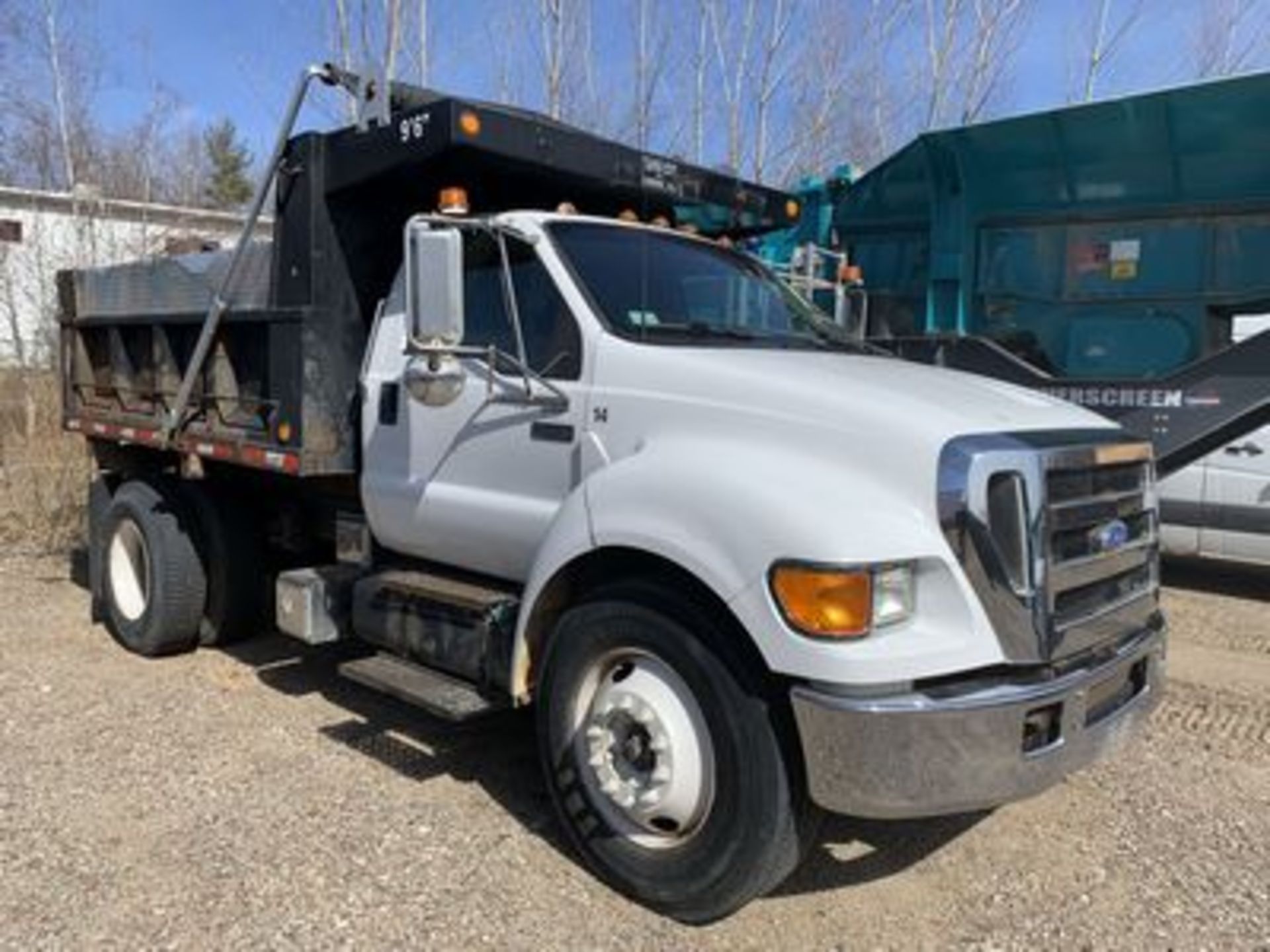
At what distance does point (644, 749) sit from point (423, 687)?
1.21 meters

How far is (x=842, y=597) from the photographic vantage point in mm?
3221

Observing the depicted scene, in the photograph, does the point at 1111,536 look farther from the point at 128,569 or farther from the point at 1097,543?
the point at 128,569

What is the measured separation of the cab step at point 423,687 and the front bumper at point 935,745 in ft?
5.14

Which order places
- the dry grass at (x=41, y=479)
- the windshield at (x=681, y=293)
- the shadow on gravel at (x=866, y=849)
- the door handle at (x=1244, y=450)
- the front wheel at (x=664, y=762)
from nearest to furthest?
the front wheel at (x=664, y=762)
the shadow on gravel at (x=866, y=849)
the windshield at (x=681, y=293)
the door handle at (x=1244, y=450)
the dry grass at (x=41, y=479)

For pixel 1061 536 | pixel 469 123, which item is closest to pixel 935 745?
pixel 1061 536

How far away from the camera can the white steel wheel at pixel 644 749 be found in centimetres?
367

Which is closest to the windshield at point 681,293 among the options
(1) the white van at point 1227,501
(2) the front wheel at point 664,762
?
(2) the front wheel at point 664,762

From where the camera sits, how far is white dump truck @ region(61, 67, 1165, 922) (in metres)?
3.29

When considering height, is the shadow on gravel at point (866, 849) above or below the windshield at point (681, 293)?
below

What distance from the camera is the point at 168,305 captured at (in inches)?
260

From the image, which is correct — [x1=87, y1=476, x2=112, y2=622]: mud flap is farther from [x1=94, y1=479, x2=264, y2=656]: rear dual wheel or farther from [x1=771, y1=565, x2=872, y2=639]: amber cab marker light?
[x1=771, y1=565, x2=872, y2=639]: amber cab marker light

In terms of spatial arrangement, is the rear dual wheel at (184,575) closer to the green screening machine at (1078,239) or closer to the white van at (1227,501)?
the green screening machine at (1078,239)

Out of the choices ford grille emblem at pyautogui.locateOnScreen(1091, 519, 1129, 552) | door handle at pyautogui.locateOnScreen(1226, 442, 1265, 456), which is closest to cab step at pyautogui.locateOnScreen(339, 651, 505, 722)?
ford grille emblem at pyautogui.locateOnScreen(1091, 519, 1129, 552)

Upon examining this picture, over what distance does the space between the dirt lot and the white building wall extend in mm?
10267
